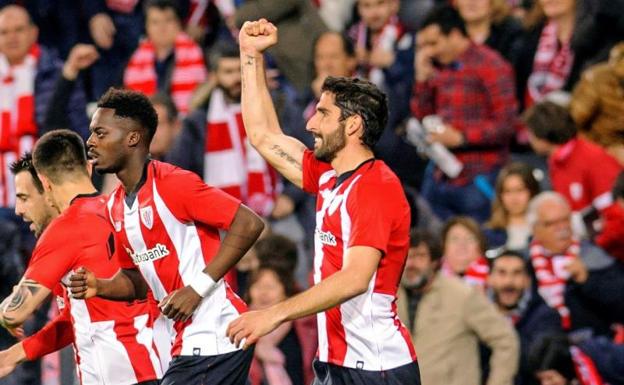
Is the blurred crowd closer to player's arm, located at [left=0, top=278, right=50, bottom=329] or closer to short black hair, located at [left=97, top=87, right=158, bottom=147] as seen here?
short black hair, located at [left=97, top=87, right=158, bottom=147]

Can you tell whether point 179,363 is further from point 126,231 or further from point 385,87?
point 385,87

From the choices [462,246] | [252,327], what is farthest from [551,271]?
[252,327]

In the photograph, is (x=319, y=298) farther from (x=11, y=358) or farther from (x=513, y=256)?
(x=513, y=256)

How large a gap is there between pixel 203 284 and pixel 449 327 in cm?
283

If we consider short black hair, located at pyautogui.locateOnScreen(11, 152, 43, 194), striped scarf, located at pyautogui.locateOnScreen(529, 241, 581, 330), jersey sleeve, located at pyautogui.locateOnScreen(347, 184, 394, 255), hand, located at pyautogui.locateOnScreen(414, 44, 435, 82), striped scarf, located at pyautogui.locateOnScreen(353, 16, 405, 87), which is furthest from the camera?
striped scarf, located at pyautogui.locateOnScreen(353, 16, 405, 87)

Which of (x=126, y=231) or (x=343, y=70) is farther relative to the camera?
(x=343, y=70)

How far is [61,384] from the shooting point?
381 inches

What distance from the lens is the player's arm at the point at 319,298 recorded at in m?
6.20

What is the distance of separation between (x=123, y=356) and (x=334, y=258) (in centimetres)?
121

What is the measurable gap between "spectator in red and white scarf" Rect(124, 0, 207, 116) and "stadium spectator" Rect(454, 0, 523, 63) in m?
2.11

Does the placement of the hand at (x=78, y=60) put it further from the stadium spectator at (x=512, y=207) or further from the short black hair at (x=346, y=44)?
the stadium spectator at (x=512, y=207)

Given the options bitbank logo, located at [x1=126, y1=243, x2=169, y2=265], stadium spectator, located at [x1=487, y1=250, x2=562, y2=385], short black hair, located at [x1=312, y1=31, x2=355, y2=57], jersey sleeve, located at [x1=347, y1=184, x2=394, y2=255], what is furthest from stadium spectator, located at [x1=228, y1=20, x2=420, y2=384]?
Answer: short black hair, located at [x1=312, y1=31, x2=355, y2=57]

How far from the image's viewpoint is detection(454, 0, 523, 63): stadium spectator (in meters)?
12.4

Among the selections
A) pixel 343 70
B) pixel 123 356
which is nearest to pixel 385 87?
pixel 343 70
